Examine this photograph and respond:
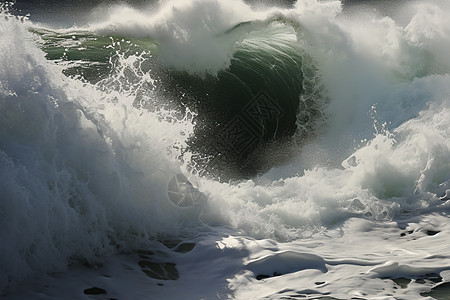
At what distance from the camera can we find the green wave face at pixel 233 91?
8.78 metres

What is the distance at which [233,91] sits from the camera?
9.87 m

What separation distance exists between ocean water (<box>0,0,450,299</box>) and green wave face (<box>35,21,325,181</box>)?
0.04 meters

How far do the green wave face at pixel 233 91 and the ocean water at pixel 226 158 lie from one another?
36 millimetres

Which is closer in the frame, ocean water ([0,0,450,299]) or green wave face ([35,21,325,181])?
ocean water ([0,0,450,299])

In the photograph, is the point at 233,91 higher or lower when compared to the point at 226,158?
higher

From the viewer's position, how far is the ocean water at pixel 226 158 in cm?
470

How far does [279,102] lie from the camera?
1036cm

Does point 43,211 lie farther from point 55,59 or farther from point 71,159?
point 55,59

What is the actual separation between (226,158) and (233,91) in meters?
1.58

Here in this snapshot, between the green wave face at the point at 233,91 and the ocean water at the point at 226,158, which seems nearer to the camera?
the ocean water at the point at 226,158

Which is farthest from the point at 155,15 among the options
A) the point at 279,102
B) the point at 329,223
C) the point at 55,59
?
the point at 329,223

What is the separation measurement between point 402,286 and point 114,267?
2.34m

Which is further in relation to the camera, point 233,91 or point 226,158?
point 233,91

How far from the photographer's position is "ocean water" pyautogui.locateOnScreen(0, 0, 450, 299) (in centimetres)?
470
